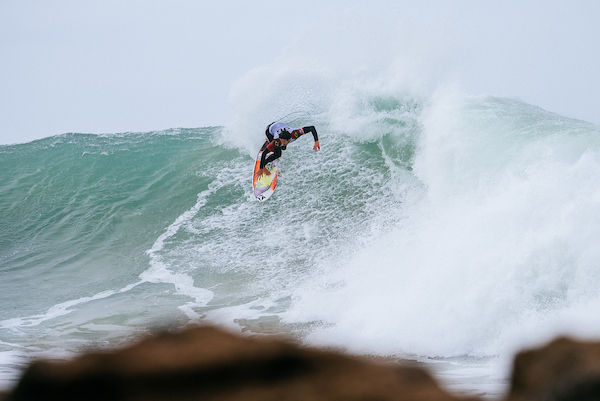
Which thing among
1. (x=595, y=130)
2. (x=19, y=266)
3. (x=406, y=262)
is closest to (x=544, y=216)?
(x=406, y=262)

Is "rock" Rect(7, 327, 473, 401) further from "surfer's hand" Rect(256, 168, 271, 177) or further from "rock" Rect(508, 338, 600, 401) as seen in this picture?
"surfer's hand" Rect(256, 168, 271, 177)

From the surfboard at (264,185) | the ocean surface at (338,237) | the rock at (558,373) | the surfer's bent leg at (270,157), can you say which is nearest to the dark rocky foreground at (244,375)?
the rock at (558,373)

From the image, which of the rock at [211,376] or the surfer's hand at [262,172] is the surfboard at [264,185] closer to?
the surfer's hand at [262,172]

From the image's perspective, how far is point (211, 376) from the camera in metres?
0.76

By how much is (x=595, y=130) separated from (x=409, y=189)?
3.83m

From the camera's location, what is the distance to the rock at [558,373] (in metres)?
0.70

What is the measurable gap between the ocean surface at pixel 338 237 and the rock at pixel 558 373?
140cm

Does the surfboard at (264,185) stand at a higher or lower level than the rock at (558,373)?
higher

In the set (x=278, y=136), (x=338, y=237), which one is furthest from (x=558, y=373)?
(x=278, y=136)

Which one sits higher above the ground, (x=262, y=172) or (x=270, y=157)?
(x=270, y=157)

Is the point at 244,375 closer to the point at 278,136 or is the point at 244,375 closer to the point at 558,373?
the point at 558,373

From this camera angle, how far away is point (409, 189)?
37.1 feet

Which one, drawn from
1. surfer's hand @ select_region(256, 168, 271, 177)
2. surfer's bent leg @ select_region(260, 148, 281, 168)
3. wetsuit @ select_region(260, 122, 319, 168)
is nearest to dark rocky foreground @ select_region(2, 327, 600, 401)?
wetsuit @ select_region(260, 122, 319, 168)

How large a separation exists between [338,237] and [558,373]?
974 cm
